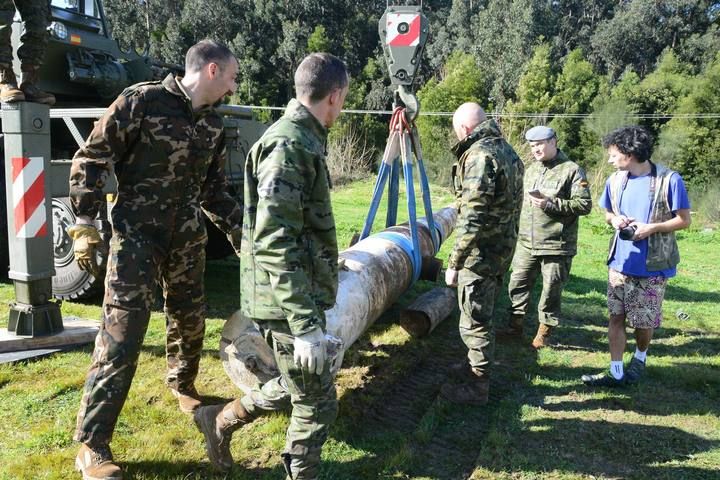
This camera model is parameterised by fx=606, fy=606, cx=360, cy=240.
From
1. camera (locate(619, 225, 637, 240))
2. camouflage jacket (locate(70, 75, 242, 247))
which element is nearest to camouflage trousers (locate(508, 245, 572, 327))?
camera (locate(619, 225, 637, 240))

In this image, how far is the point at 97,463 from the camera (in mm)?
2854

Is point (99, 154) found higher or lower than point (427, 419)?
higher

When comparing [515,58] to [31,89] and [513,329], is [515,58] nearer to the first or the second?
[513,329]

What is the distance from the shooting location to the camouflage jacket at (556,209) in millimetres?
5016

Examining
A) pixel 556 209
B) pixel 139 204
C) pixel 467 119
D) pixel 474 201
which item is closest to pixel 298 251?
pixel 139 204

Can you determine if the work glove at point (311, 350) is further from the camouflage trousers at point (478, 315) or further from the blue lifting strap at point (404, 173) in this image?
the blue lifting strap at point (404, 173)

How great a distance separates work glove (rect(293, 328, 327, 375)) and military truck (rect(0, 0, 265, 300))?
3.16m

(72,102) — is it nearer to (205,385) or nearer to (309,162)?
(205,385)

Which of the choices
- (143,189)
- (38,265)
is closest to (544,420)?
(143,189)

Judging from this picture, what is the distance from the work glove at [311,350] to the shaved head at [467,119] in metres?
2.17

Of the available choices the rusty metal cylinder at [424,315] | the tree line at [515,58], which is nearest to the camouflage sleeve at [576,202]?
the rusty metal cylinder at [424,315]

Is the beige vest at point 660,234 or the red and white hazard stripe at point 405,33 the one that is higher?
the red and white hazard stripe at point 405,33

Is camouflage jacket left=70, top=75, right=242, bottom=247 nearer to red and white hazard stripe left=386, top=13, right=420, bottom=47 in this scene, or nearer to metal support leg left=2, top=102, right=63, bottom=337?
metal support leg left=2, top=102, right=63, bottom=337

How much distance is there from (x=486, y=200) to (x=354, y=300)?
1133 mm
